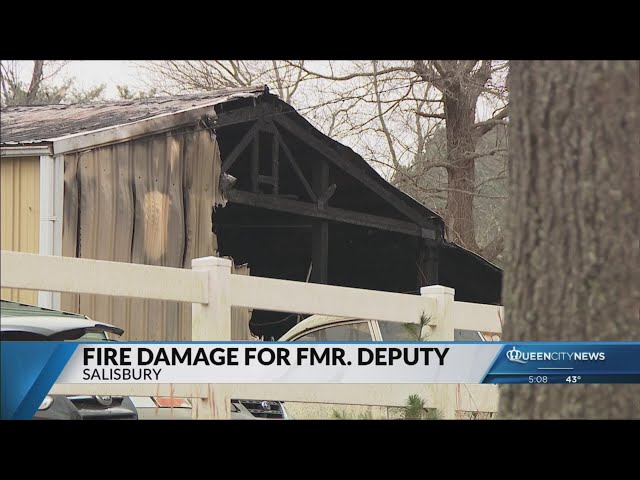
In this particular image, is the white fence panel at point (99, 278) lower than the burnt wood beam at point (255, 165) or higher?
lower

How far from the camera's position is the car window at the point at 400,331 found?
7300 millimetres

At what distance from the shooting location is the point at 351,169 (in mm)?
11289

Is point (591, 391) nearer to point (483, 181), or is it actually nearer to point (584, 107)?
point (584, 107)

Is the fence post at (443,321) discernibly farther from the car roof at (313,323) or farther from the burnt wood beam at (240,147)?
the burnt wood beam at (240,147)

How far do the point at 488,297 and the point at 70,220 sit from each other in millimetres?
3996

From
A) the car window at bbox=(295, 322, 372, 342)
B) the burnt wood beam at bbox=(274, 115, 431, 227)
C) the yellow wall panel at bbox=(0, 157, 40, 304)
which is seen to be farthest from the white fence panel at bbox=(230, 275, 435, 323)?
the burnt wood beam at bbox=(274, 115, 431, 227)

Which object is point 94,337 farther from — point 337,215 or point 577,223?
point 337,215

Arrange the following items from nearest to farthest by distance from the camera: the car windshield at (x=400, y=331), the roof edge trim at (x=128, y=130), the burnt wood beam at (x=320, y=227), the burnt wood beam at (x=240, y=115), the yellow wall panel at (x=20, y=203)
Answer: the car windshield at (x=400, y=331), the yellow wall panel at (x=20, y=203), the roof edge trim at (x=128, y=130), the burnt wood beam at (x=240, y=115), the burnt wood beam at (x=320, y=227)

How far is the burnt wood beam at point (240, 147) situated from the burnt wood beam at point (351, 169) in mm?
432

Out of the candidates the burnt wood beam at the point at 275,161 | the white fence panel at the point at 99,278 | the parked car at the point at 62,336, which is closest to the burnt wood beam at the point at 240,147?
the burnt wood beam at the point at 275,161

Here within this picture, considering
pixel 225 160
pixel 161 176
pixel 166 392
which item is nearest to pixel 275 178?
pixel 225 160

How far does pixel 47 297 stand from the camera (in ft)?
23.1

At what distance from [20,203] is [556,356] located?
14.9 ft

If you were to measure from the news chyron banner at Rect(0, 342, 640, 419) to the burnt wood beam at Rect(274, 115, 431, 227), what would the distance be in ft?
16.6
